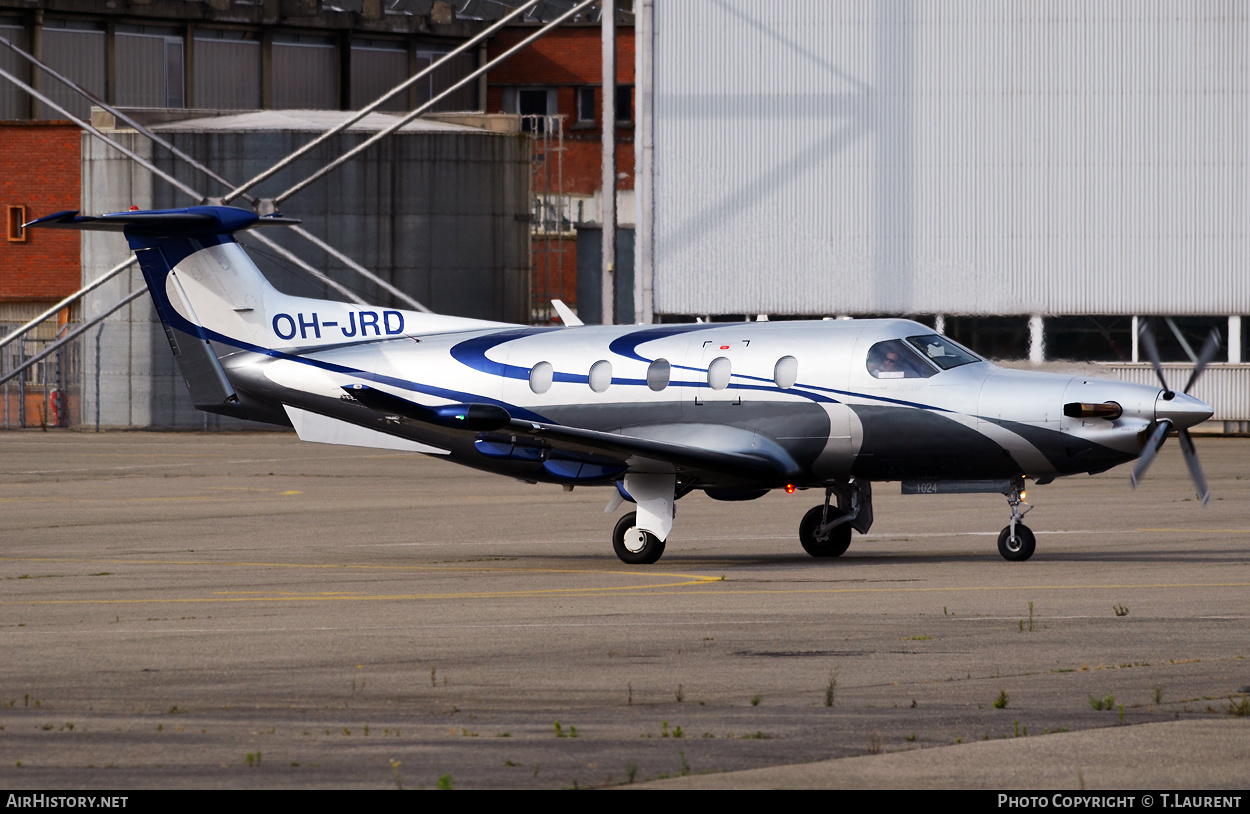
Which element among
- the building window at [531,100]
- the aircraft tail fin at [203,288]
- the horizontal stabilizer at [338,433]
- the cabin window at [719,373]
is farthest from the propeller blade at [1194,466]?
the building window at [531,100]

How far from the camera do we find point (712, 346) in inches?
795

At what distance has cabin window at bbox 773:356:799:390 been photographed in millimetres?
19594

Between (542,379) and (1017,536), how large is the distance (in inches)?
237

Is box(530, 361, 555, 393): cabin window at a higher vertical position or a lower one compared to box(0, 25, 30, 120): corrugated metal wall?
lower

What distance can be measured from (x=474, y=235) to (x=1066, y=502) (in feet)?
81.6

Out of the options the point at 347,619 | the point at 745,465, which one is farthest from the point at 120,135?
the point at 347,619

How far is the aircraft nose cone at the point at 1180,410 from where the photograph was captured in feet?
58.5

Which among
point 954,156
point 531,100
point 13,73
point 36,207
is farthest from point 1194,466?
point 531,100

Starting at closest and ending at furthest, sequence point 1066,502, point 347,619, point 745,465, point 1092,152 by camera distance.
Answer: point 347,619, point 745,465, point 1066,502, point 1092,152

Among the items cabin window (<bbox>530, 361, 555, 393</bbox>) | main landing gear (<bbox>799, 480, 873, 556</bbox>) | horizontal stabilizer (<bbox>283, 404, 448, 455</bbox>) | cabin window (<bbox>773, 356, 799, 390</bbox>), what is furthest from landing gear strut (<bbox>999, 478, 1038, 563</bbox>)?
horizontal stabilizer (<bbox>283, 404, 448, 455</bbox>)

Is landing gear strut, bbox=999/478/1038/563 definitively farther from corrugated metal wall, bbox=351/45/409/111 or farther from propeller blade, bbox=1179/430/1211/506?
corrugated metal wall, bbox=351/45/409/111

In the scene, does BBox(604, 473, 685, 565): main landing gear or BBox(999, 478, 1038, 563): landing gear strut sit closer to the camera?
BBox(999, 478, 1038, 563): landing gear strut

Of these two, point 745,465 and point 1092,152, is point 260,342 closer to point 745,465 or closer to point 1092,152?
point 745,465

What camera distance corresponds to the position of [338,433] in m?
21.3
